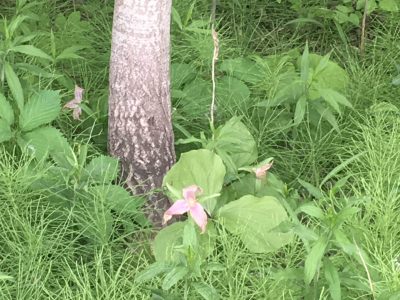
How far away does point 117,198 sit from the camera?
8.38 ft

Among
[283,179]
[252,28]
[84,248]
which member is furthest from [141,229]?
[252,28]

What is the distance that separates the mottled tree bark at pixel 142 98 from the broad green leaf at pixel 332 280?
2.83 ft

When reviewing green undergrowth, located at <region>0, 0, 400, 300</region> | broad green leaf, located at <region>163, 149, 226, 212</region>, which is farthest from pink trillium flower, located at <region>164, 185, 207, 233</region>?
broad green leaf, located at <region>163, 149, 226, 212</region>

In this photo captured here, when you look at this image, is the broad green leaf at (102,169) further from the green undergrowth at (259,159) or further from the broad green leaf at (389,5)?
the broad green leaf at (389,5)

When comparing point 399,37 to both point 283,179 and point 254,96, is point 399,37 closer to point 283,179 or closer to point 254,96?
point 254,96

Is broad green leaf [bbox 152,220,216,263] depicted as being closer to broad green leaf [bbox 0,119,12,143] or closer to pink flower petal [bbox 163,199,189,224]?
pink flower petal [bbox 163,199,189,224]

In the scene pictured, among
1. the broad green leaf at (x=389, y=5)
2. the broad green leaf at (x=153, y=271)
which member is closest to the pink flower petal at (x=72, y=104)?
the broad green leaf at (x=153, y=271)

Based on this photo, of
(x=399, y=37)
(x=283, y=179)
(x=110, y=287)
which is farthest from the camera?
(x=399, y=37)

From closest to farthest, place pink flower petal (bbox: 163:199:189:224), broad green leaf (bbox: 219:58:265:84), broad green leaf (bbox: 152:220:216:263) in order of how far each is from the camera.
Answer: pink flower petal (bbox: 163:199:189:224) < broad green leaf (bbox: 152:220:216:263) < broad green leaf (bbox: 219:58:265:84)

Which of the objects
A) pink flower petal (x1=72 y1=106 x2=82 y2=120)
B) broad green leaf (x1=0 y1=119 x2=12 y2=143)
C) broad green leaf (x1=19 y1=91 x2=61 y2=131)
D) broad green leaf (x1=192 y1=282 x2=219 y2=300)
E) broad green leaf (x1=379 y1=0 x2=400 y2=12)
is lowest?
pink flower petal (x1=72 y1=106 x2=82 y2=120)

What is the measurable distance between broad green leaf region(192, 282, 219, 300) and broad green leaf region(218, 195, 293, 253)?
363 mm

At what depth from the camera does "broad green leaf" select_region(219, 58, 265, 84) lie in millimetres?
3252

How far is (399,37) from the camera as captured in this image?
3.56m

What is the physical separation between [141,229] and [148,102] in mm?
460
